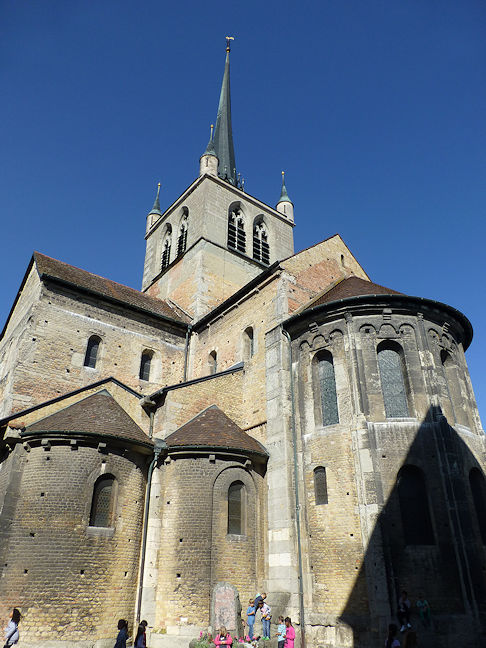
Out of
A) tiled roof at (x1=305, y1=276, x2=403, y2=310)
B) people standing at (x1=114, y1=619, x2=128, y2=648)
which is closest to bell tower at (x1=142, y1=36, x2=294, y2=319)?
tiled roof at (x1=305, y1=276, x2=403, y2=310)

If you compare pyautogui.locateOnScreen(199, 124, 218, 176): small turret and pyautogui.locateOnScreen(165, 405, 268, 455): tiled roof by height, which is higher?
pyautogui.locateOnScreen(199, 124, 218, 176): small turret

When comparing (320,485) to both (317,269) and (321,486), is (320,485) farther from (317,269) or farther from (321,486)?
(317,269)

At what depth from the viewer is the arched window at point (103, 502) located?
12320 millimetres

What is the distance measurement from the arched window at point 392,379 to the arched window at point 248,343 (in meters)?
5.05

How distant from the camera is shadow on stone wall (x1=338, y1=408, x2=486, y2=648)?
11.0 m

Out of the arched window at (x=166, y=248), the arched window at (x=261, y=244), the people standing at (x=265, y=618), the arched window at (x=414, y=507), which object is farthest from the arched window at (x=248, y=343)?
the arched window at (x=166, y=248)

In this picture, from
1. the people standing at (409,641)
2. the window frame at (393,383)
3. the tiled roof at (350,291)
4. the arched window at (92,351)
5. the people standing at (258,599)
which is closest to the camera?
the people standing at (409,641)

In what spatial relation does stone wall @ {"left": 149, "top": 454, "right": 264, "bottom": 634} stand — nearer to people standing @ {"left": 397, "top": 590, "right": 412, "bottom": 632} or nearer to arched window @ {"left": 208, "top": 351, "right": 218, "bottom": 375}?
people standing @ {"left": 397, "top": 590, "right": 412, "bottom": 632}

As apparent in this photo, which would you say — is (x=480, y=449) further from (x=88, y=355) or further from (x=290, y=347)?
(x=88, y=355)

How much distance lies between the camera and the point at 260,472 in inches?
570

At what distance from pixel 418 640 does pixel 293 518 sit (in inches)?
159

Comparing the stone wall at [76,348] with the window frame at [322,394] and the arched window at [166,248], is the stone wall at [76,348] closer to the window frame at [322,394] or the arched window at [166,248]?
the window frame at [322,394]

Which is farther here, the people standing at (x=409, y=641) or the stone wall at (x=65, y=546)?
the stone wall at (x=65, y=546)

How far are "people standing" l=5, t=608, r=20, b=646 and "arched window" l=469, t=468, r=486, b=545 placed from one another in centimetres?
1132
